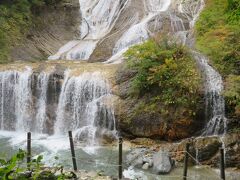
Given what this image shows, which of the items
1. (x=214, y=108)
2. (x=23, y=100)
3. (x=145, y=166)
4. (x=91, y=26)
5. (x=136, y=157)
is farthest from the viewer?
(x=91, y=26)

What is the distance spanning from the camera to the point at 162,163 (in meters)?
10.8

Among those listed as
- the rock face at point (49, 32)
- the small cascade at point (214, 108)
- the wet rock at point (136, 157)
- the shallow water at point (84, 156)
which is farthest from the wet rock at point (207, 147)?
the rock face at point (49, 32)

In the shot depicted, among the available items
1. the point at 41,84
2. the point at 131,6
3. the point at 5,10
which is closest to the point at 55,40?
the point at 5,10

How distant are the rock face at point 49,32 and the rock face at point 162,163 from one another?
10.9 m

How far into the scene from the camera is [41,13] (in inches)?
909

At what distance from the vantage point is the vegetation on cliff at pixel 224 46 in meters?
12.6

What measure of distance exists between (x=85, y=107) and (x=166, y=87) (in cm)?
314

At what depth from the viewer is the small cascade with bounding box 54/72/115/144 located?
1375cm

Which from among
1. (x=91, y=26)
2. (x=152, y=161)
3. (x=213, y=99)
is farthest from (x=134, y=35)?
(x=152, y=161)

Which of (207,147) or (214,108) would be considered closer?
(207,147)

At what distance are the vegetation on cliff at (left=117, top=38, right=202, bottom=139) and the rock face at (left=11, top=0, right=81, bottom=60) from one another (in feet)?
26.8

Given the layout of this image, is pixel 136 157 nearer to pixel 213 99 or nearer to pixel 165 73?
pixel 165 73

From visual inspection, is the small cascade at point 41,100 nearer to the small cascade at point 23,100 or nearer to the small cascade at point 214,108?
the small cascade at point 23,100

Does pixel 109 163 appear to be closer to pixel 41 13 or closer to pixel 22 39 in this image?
pixel 22 39
